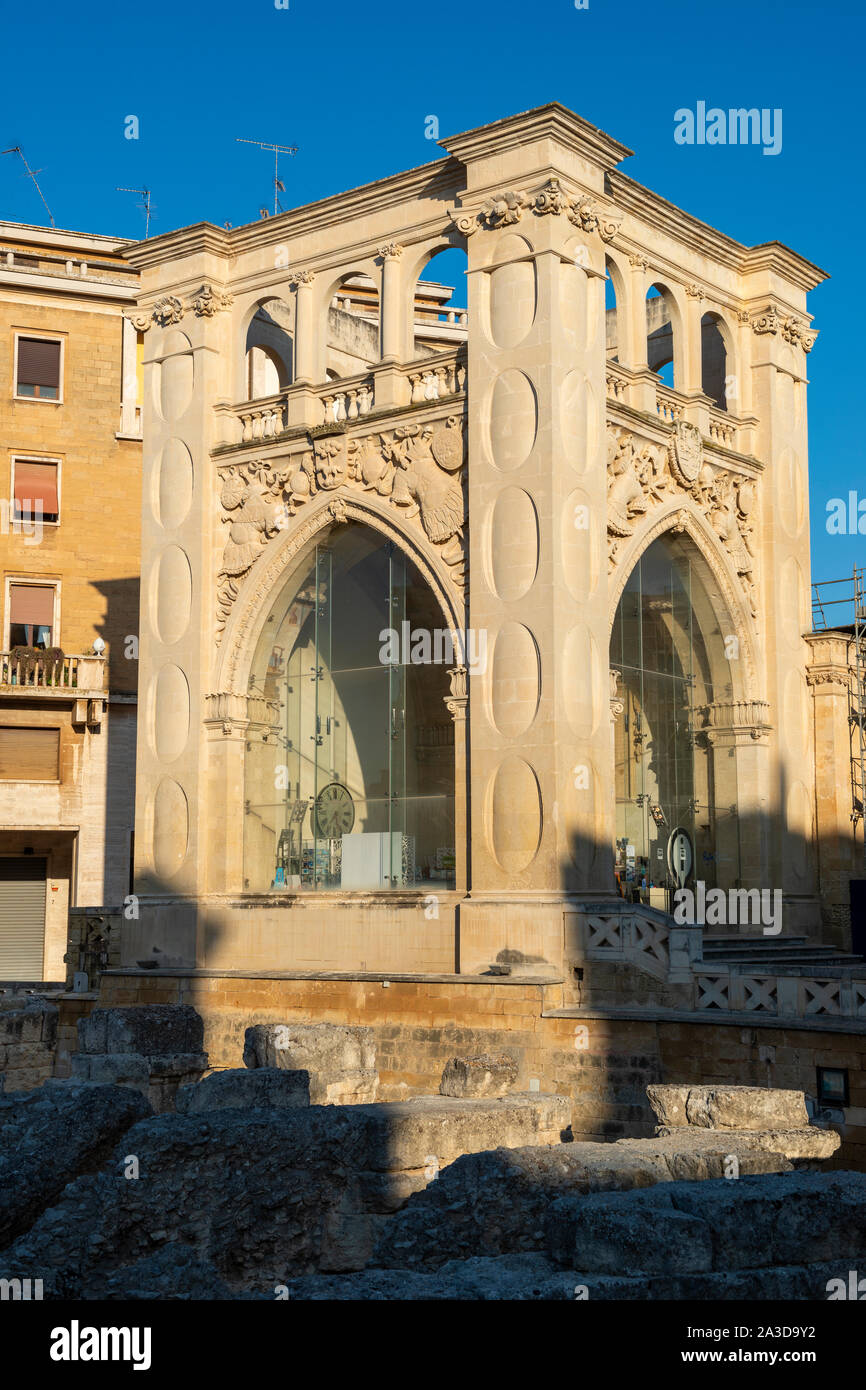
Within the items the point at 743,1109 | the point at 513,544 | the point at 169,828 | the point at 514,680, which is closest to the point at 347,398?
the point at 513,544

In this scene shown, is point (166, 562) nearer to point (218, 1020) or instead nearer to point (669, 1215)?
point (218, 1020)

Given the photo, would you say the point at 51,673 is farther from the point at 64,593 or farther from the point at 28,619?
the point at 64,593

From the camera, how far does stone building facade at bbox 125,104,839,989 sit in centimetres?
2028

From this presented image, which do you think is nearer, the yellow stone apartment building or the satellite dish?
the satellite dish

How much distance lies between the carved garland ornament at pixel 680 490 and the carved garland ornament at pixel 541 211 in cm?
279

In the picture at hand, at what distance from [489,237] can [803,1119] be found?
13241 millimetres

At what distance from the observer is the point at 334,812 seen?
2322 centimetres

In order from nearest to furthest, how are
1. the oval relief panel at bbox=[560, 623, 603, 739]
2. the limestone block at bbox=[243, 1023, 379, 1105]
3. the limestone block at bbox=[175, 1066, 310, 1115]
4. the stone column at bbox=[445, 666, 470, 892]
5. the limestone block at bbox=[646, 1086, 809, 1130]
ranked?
1. the limestone block at bbox=[646, 1086, 809, 1130]
2. the limestone block at bbox=[175, 1066, 310, 1115]
3. the limestone block at bbox=[243, 1023, 379, 1105]
4. the oval relief panel at bbox=[560, 623, 603, 739]
5. the stone column at bbox=[445, 666, 470, 892]

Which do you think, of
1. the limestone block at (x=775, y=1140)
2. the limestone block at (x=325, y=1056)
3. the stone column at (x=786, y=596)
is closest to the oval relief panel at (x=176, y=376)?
the stone column at (x=786, y=596)

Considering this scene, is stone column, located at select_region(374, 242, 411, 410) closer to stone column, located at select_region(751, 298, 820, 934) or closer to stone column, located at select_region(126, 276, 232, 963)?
stone column, located at select_region(126, 276, 232, 963)

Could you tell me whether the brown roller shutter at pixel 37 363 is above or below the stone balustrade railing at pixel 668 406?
above

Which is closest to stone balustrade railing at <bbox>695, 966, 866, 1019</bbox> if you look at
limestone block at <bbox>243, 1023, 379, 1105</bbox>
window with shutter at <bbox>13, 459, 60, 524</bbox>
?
limestone block at <bbox>243, 1023, 379, 1105</bbox>

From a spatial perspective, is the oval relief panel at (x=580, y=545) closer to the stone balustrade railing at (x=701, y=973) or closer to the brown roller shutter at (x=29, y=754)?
the stone balustrade railing at (x=701, y=973)

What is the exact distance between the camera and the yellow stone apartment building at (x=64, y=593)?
32875 mm
